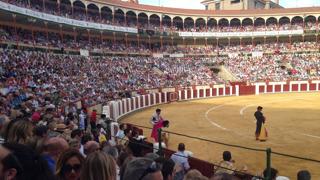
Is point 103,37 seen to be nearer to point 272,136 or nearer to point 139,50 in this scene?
point 139,50

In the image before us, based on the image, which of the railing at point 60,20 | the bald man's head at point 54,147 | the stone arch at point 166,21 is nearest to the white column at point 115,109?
the railing at point 60,20

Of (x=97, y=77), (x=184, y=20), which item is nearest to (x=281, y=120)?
(x=97, y=77)

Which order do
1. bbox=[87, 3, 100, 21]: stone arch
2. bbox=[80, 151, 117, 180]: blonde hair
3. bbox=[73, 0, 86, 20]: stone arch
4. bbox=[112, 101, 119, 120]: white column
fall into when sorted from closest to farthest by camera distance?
bbox=[80, 151, 117, 180]: blonde hair, bbox=[112, 101, 119, 120]: white column, bbox=[73, 0, 86, 20]: stone arch, bbox=[87, 3, 100, 21]: stone arch

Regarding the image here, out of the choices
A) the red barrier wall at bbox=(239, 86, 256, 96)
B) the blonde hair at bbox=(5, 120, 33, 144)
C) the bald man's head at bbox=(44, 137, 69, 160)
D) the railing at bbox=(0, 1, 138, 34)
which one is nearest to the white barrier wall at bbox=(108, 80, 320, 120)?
the red barrier wall at bbox=(239, 86, 256, 96)

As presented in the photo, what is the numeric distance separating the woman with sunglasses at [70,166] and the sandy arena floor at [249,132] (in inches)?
300

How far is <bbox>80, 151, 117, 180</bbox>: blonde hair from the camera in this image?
234 cm

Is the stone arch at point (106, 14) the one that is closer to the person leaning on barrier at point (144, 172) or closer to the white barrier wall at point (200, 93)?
the white barrier wall at point (200, 93)

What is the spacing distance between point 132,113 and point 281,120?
9354mm

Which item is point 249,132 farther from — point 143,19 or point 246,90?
point 143,19

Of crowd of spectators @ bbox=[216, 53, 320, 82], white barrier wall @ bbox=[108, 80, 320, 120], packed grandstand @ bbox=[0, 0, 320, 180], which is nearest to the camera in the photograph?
packed grandstand @ bbox=[0, 0, 320, 180]

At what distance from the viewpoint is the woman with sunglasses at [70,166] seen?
2.61 m

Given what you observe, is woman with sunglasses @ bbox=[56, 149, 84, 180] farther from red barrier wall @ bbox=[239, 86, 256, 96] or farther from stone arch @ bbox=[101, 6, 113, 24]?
stone arch @ bbox=[101, 6, 113, 24]

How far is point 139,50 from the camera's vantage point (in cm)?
4247

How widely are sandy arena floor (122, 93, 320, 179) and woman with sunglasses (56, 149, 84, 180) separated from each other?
25.0ft
